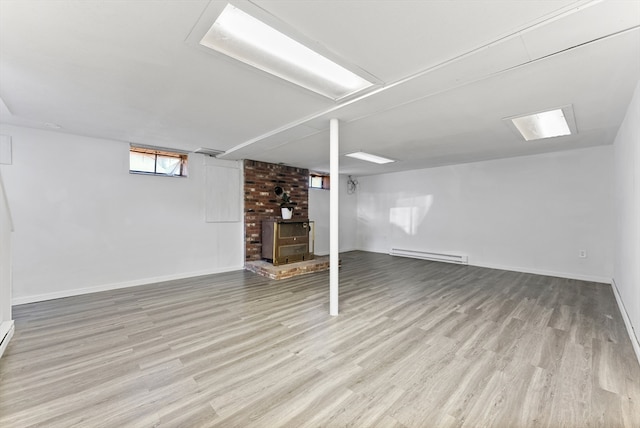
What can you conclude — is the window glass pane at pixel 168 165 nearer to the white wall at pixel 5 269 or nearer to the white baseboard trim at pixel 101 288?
the white baseboard trim at pixel 101 288

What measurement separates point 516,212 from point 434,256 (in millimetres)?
2028

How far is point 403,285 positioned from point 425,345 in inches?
82.0

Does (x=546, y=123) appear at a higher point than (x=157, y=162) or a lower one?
higher

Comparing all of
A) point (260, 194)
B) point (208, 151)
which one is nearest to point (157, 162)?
point (208, 151)

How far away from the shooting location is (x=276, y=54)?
80.4 inches

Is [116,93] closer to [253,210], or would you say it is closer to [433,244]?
[253,210]

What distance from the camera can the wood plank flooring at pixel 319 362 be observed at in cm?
163

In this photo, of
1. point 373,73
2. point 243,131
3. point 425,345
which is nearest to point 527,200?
point 425,345

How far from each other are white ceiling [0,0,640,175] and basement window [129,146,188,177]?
79 centimetres

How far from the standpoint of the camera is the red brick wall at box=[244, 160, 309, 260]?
236 inches

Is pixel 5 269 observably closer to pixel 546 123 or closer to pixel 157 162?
pixel 157 162

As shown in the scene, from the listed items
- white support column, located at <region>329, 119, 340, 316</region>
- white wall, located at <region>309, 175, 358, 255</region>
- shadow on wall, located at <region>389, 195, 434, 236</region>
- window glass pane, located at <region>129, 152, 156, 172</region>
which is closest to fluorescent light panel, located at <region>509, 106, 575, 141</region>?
white support column, located at <region>329, 119, 340, 316</region>

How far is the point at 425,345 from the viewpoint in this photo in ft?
8.13

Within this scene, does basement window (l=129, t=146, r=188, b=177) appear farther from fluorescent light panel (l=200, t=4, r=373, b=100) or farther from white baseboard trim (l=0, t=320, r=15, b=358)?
fluorescent light panel (l=200, t=4, r=373, b=100)
